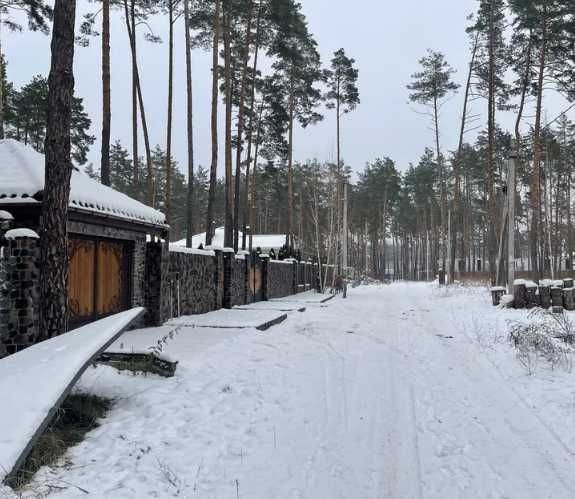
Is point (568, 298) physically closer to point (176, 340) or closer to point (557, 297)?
point (557, 297)

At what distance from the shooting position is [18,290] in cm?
682

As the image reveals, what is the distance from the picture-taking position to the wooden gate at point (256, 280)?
62.5ft

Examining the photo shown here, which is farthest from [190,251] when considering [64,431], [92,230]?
[64,431]

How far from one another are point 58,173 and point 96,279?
4.23 meters

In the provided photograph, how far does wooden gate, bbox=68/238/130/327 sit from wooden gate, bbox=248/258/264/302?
8.16 m

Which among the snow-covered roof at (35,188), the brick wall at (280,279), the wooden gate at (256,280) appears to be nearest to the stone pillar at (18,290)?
the snow-covered roof at (35,188)

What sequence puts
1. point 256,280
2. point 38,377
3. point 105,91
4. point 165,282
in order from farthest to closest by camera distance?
point 256,280
point 105,91
point 165,282
point 38,377

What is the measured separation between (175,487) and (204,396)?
2000 mm

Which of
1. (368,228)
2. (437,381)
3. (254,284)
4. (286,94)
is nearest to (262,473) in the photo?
(437,381)

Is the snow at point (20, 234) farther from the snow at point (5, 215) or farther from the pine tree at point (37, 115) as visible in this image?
the pine tree at point (37, 115)

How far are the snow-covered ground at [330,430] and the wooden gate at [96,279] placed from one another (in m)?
2.98

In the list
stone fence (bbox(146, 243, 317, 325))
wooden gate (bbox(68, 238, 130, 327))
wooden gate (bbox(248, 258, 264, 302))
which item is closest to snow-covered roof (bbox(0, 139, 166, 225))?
wooden gate (bbox(68, 238, 130, 327))

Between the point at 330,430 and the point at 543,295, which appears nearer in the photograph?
the point at 330,430

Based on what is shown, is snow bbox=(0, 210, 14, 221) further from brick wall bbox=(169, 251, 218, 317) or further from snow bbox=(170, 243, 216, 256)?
snow bbox=(170, 243, 216, 256)
